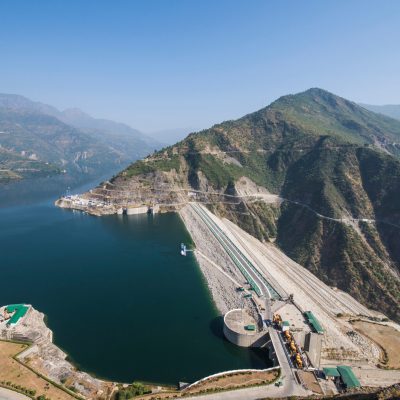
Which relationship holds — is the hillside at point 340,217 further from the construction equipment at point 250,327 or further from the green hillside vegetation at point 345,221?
the construction equipment at point 250,327

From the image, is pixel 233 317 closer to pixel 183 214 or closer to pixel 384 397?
pixel 384 397

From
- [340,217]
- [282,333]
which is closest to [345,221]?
[340,217]

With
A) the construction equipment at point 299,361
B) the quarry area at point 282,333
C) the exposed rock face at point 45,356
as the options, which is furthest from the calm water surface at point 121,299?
the construction equipment at point 299,361

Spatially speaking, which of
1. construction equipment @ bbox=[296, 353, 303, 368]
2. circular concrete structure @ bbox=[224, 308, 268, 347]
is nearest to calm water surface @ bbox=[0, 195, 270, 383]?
circular concrete structure @ bbox=[224, 308, 268, 347]

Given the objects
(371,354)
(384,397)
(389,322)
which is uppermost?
(384,397)

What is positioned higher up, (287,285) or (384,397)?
(384,397)

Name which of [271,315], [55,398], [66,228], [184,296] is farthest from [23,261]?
[271,315]

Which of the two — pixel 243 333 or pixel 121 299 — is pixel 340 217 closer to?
pixel 243 333
